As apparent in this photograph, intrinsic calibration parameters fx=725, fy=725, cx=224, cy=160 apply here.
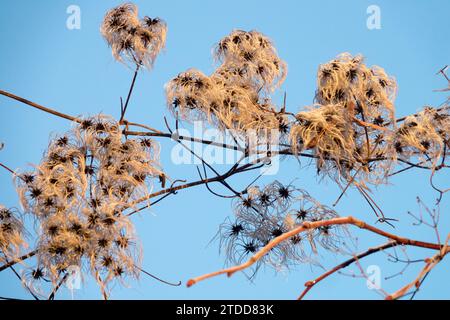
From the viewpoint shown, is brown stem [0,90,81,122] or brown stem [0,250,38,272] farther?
brown stem [0,90,81,122]

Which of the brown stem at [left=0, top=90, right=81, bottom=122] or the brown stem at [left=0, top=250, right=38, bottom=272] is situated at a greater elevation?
the brown stem at [left=0, top=90, right=81, bottom=122]

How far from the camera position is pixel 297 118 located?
609 cm

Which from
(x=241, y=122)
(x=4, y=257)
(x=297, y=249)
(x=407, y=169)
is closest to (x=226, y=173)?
(x=241, y=122)

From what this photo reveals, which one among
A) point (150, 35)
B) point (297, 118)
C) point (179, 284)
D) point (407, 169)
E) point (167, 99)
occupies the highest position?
point (150, 35)

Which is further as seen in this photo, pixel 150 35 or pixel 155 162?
pixel 150 35

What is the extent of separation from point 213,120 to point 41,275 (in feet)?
6.90

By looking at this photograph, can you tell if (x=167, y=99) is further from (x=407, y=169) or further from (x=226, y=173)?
(x=407, y=169)

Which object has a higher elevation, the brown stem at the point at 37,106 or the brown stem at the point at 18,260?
the brown stem at the point at 37,106

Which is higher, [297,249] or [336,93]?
[336,93]

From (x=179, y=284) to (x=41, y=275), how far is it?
1.27m

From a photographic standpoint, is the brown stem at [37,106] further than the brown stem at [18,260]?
Yes

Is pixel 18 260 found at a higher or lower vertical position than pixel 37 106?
lower
